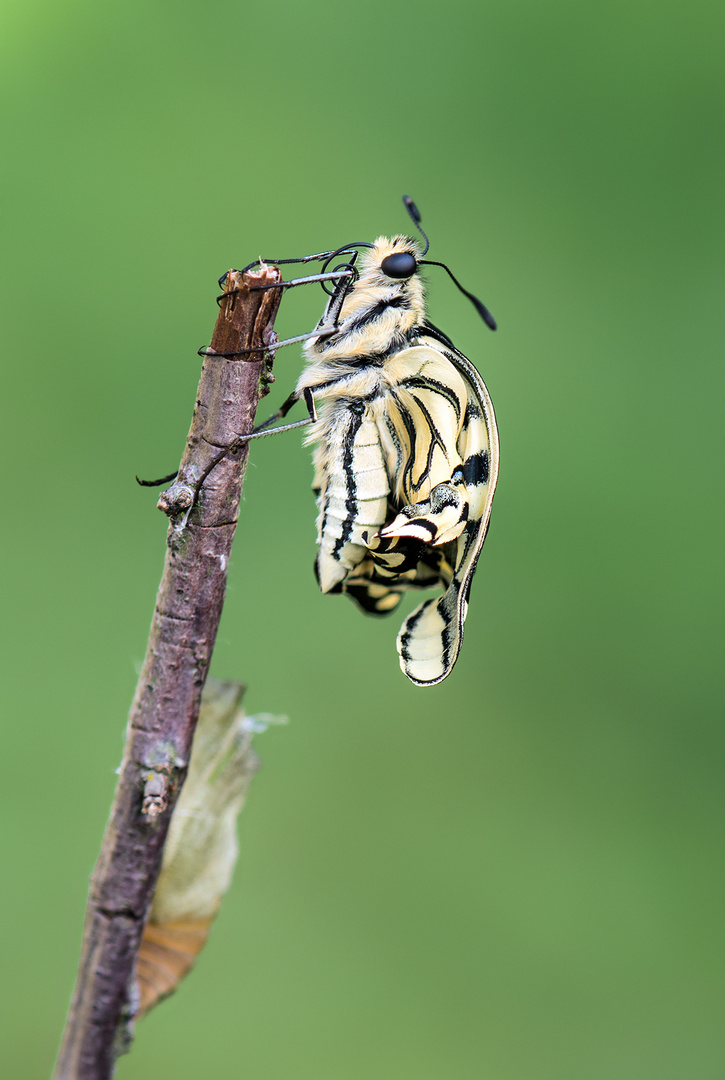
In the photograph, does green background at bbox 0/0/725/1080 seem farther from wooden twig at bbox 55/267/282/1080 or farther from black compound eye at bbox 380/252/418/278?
wooden twig at bbox 55/267/282/1080

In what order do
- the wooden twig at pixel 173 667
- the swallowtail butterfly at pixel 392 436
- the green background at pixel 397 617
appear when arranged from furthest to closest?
the green background at pixel 397 617 < the swallowtail butterfly at pixel 392 436 < the wooden twig at pixel 173 667

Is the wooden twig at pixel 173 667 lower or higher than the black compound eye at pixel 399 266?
lower

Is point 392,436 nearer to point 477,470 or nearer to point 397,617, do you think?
point 477,470

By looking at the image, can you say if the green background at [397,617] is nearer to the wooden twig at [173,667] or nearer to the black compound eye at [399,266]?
the black compound eye at [399,266]

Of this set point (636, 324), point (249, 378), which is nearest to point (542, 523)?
point (636, 324)

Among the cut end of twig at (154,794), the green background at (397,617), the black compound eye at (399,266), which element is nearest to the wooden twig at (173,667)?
the cut end of twig at (154,794)

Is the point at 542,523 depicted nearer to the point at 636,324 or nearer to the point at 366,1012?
the point at 636,324
